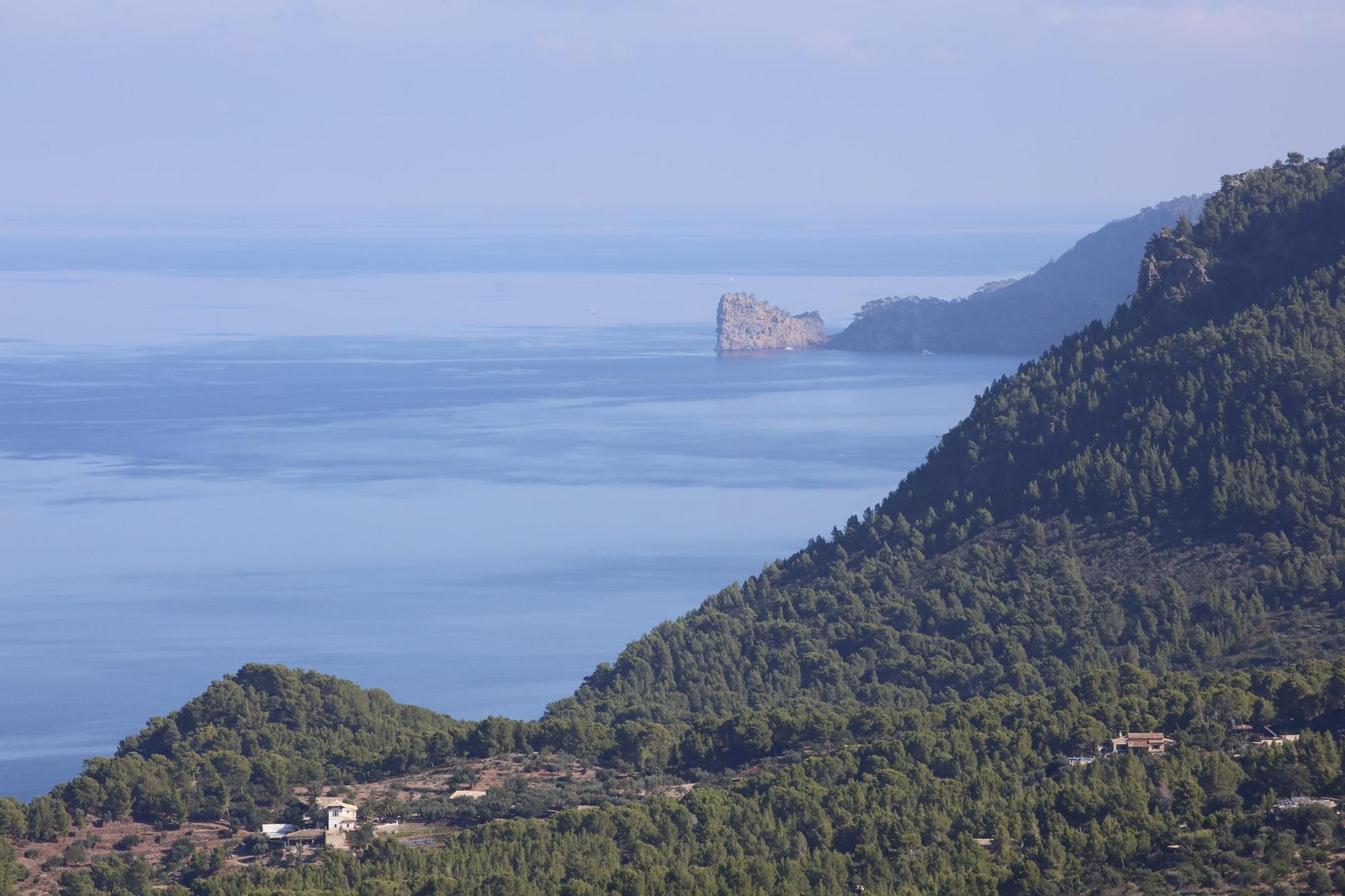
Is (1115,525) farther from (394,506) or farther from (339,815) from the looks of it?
(394,506)

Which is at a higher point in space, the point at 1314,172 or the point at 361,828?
the point at 1314,172

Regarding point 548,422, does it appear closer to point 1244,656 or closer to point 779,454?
point 779,454

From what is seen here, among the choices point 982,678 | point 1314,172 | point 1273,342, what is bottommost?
point 982,678

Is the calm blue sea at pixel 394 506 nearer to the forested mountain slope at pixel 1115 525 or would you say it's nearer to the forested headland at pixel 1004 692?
the forested mountain slope at pixel 1115 525

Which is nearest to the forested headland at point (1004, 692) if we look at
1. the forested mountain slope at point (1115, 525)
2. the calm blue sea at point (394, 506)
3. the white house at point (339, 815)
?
the forested mountain slope at point (1115, 525)

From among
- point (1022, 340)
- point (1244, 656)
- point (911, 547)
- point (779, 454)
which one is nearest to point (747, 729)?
point (1244, 656)

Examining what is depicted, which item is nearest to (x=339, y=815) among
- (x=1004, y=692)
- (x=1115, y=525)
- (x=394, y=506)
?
(x=1004, y=692)
